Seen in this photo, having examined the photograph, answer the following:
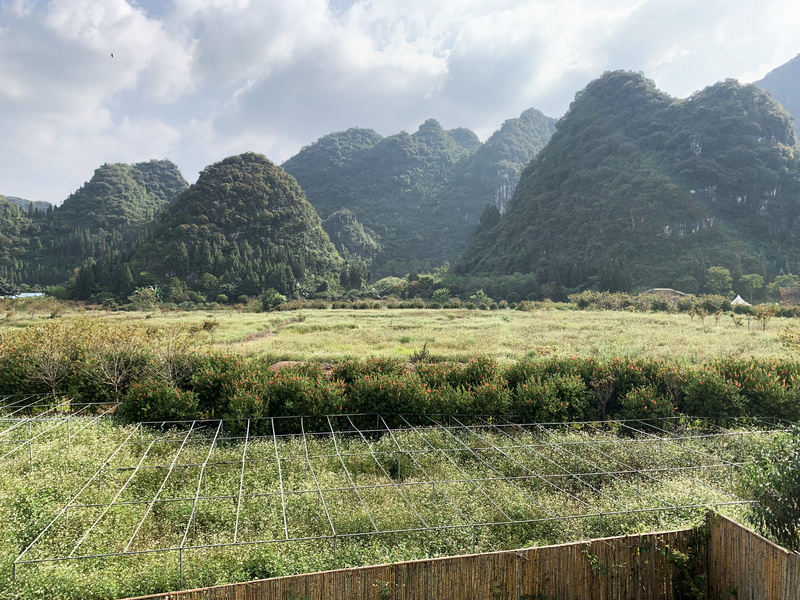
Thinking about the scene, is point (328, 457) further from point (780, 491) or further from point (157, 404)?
point (780, 491)

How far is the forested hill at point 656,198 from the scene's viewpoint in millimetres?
75062

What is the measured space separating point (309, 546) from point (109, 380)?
10.5m

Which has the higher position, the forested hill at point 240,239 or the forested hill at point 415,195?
the forested hill at point 415,195

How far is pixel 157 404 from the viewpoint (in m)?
11.5

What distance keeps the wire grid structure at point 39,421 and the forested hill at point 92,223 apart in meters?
77.7

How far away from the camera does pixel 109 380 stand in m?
13.2

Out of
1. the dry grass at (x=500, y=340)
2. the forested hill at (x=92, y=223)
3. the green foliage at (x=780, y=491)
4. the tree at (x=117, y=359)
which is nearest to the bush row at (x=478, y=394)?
the tree at (x=117, y=359)

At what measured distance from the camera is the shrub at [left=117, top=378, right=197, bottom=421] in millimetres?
11422

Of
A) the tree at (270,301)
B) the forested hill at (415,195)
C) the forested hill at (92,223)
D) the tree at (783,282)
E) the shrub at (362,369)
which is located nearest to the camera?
the shrub at (362,369)

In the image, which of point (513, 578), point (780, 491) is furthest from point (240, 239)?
point (780, 491)

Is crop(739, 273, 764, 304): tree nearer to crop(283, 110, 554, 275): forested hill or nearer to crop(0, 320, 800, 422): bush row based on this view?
crop(0, 320, 800, 422): bush row

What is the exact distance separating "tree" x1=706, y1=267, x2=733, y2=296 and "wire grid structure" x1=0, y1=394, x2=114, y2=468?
7570cm

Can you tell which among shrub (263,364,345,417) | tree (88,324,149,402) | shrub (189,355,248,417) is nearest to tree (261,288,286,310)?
tree (88,324,149,402)

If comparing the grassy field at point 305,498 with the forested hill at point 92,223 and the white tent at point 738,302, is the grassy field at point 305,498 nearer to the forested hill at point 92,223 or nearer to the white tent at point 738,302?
the white tent at point 738,302
